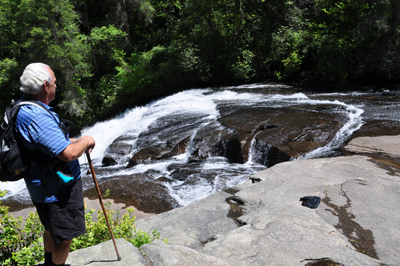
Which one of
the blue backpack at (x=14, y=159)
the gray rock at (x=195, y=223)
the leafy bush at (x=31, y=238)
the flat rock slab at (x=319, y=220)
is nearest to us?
the blue backpack at (x=14, y=159)

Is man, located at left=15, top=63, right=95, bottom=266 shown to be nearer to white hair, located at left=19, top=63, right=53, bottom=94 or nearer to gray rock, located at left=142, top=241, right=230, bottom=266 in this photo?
white hair, located at left=19, top=63, right=53, bottom=94

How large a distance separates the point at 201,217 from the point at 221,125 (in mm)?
5090

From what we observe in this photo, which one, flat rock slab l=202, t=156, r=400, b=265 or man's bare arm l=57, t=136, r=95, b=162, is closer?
man's bare arm l=57, t=136, r=95, b=162

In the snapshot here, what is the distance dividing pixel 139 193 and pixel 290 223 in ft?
12.0

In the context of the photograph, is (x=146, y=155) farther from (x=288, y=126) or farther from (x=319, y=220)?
(x=319, y=220)

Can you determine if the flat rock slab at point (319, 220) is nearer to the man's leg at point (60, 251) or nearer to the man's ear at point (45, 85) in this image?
the man's leg at point (60, 251)

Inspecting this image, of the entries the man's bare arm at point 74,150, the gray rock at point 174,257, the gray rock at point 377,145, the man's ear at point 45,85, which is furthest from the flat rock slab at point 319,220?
the man's ear at point 45,85

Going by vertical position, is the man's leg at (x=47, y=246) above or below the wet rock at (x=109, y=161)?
above

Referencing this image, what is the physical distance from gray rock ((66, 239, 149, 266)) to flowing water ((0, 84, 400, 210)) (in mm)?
3276

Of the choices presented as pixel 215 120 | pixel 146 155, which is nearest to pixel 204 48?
pixel 215 120

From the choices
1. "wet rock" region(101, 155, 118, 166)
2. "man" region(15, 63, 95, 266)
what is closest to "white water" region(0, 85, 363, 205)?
"wet rock" region(101, 155, 118, 166)

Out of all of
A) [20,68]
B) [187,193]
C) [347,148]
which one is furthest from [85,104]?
[347,148]

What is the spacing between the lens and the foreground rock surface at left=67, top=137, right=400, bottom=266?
3.00 meters

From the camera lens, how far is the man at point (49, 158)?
1972mm
